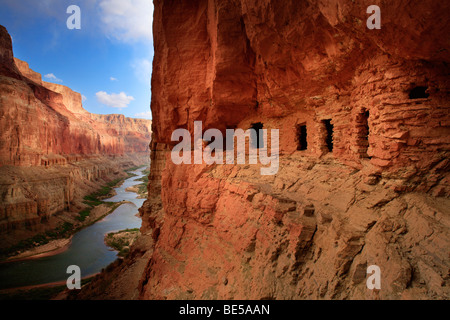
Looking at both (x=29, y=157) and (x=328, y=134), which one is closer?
(x=328, y=134)

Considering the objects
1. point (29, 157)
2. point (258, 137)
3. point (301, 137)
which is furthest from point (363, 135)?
point (29, 157)

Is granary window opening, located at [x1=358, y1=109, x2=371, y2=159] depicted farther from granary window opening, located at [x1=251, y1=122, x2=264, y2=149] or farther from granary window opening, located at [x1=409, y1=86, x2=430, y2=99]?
granary window opening, located at [x1=251, y1=122, x2=264, y2=149]

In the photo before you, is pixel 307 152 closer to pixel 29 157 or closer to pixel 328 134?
pixel 328 134

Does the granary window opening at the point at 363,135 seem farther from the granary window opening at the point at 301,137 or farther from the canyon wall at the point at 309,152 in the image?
the granary window opening at the point at 301,137

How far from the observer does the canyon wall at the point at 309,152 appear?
3146 mm

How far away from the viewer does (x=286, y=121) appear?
718 centimetres

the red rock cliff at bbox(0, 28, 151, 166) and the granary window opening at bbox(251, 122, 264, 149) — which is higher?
the red rock cliff at bbox(0, 28, 151, 166)

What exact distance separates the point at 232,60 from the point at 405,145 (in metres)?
5.23

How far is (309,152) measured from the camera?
20.7 feet

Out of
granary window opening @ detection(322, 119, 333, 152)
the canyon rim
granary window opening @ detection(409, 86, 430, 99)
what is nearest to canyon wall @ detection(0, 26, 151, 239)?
the canyon rim

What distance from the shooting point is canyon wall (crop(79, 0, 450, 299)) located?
3146mm

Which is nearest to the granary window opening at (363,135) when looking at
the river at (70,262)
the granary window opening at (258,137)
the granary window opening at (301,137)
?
the granary window opening at (301,137)

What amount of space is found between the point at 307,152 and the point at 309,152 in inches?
3.2

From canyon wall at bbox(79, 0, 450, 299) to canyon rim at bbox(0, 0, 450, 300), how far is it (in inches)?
1.1
